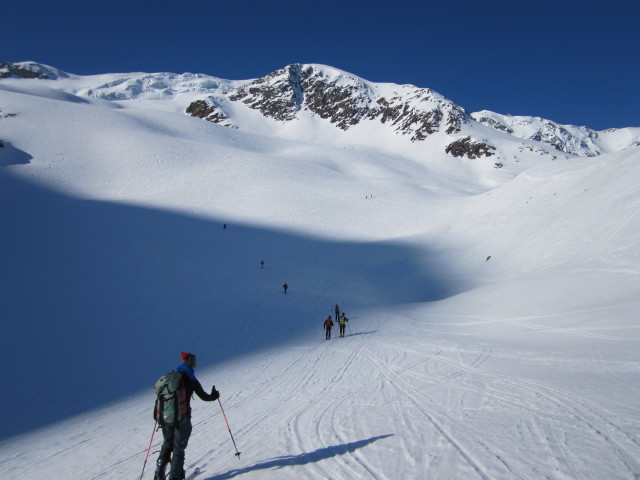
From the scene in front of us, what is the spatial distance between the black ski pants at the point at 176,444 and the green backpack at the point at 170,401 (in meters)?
0.10

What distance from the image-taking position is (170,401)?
4332 mm

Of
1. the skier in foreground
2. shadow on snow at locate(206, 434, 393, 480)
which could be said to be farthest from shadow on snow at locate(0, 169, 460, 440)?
shadow on snow at locate(206, 434, 393, 480)

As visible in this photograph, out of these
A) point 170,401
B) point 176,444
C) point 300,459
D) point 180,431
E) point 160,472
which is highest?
point 170,401

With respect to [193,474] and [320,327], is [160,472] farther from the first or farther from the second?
[320,327]

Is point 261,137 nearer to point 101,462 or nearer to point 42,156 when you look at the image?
point 42,156

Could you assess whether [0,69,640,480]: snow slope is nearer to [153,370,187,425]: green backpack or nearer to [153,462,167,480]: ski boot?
[153,462,167,480]: ski boot

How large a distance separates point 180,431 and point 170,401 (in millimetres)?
426

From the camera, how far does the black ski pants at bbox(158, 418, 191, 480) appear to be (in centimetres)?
443

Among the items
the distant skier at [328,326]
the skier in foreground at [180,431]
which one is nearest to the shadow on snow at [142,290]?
the distant skier at [328,326]

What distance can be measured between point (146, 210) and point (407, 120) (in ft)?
343

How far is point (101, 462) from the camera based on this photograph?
5.97 metres

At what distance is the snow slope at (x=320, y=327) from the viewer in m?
5.31

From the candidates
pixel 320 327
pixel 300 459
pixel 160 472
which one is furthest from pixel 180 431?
pixel 320 327

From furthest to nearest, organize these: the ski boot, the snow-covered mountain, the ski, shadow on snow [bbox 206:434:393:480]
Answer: the snow-covered mountain < the ski < shadow on snow [bbox 206:434:393:480] < the ski boot
